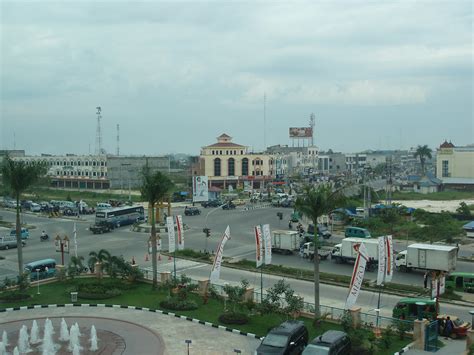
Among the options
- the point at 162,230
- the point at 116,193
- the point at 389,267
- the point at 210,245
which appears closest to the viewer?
the point at 389,267

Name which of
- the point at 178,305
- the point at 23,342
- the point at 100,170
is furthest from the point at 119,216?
the point at 100,170

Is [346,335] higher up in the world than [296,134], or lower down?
lower down

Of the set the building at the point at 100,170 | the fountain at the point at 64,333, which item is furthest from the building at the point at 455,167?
the fountain at the point at 64,333

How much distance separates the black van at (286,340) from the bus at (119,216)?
37.4 m

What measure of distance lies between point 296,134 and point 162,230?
90.5 metres

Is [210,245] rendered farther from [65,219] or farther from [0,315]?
[65,219]

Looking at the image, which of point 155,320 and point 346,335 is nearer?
point 346,335

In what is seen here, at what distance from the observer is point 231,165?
101 metres

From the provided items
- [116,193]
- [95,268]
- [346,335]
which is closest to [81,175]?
[116,193]

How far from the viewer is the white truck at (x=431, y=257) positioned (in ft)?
100

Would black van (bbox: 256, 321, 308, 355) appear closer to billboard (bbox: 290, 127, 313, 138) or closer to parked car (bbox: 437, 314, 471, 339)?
parked car (bbox: 437, 314, 471, 339)

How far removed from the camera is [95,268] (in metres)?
30.6

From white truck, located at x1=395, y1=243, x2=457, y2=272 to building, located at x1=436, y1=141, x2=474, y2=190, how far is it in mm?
81923

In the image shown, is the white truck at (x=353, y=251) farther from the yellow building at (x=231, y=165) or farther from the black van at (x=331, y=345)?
the yellow building at (x=231, y=165)
